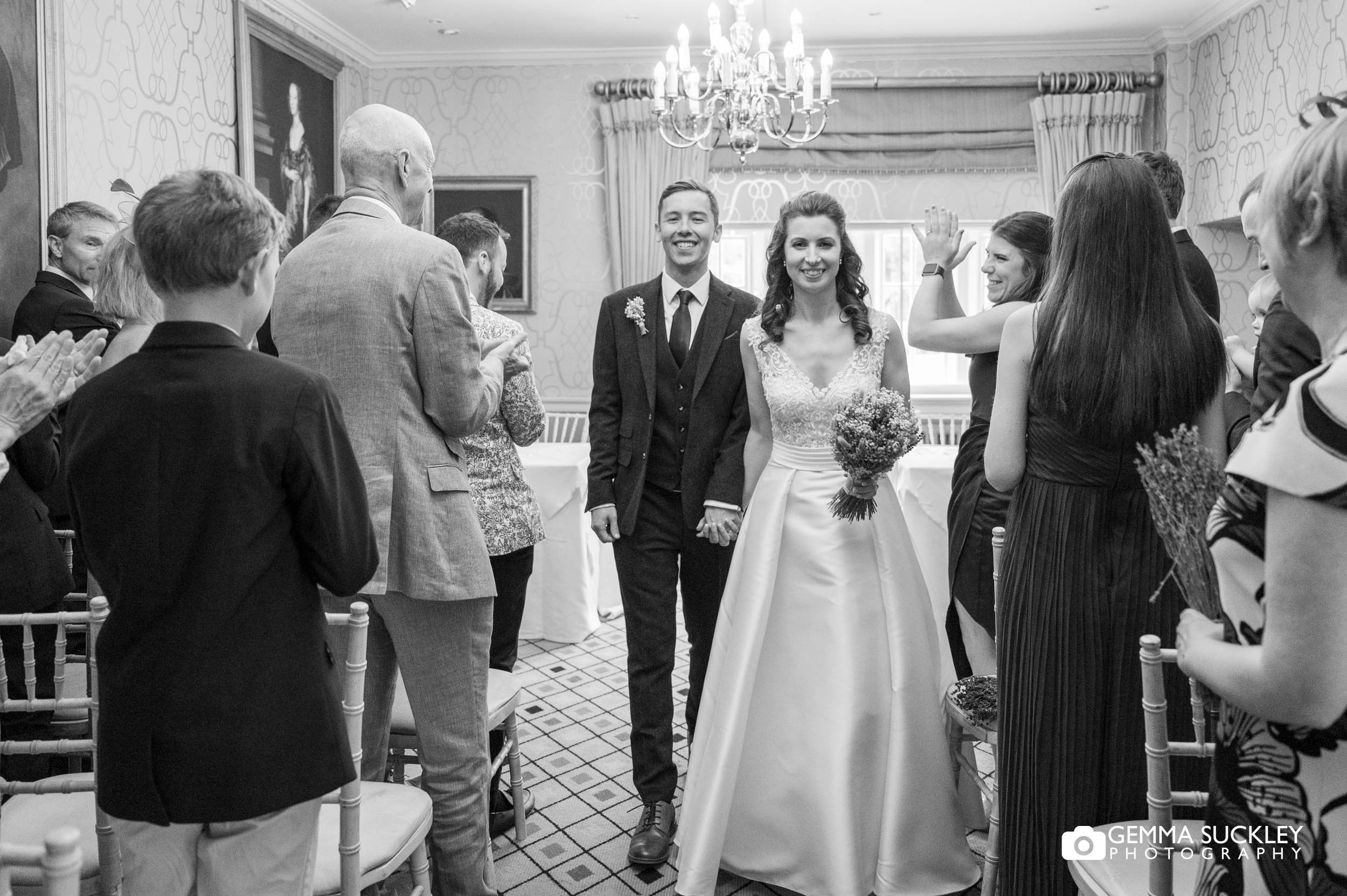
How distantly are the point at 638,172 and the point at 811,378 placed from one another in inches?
176

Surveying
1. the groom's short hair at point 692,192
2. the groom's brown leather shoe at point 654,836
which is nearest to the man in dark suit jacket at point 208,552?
the groom's brown leather shoe at point 654,836

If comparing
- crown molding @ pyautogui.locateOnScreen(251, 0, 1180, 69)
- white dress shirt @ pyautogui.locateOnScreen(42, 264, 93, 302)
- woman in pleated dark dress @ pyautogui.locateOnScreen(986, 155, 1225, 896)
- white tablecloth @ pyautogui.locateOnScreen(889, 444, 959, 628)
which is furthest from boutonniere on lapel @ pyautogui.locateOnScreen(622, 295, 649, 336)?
crown molding @ pyautogui.locateOnScreen(251, 0, 1180, 69)

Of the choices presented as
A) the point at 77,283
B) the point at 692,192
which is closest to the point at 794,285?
the point at 692,192

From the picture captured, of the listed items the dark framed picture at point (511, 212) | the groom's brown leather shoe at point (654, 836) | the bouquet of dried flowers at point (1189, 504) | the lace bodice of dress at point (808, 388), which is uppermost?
the dark framed picture at point (511, 212)

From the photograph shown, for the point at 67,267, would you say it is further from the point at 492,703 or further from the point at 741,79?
the point at 741,79

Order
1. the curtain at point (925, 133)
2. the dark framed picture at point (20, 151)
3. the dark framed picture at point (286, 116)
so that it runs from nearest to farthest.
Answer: the dark framed picture at point (20, 151) < the dark framed picture at point (286, 116) < the curtain at point (925, 133)

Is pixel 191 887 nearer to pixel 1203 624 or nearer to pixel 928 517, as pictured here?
pixel 1203 624

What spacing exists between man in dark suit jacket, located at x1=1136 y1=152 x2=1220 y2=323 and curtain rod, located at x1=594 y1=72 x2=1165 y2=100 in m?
4.18

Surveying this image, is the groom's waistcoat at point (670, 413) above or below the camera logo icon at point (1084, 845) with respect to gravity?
above

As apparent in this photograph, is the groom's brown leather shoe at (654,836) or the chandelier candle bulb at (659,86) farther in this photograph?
the chandelier candle bulb at (659,86)

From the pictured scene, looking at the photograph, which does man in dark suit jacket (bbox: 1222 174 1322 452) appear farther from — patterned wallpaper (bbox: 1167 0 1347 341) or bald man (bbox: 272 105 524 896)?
patterned wallpaper (bbox: 1167 0 1347 341)

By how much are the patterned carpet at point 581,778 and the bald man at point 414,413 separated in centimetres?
52

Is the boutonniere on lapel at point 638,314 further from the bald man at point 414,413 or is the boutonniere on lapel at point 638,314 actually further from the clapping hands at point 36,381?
the clapping hands at point 36,381

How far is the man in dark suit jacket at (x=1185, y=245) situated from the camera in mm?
2645
